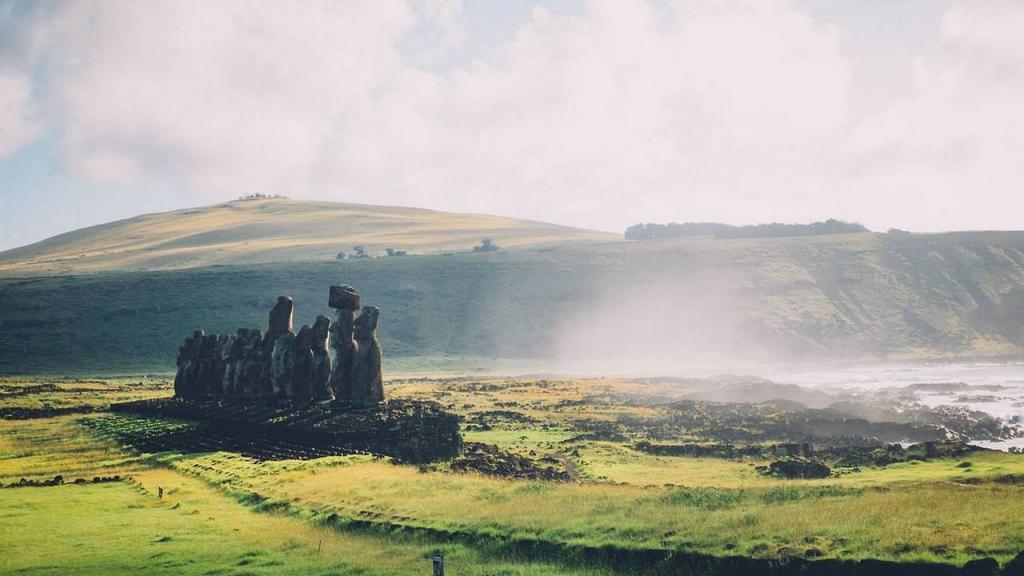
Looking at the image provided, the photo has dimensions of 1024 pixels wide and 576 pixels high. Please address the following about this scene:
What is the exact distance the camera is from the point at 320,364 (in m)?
51.3

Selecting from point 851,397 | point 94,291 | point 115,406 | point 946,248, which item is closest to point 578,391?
point 851,397

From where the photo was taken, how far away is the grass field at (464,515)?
874 inches

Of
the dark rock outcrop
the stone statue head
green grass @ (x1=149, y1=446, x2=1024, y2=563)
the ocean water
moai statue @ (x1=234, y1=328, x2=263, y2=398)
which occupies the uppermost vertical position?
the stone statue head

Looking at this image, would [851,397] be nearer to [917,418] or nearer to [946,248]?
[917,418]

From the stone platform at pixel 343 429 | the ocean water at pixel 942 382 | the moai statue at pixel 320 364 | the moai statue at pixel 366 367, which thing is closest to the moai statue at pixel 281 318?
the moai statue at pixel 320 364

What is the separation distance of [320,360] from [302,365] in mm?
1452

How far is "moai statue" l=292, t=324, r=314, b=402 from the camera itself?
51619 mm

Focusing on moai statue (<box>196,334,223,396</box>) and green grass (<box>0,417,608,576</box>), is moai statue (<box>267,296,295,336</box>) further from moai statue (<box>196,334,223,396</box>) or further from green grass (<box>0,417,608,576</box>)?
green grass (<box>0,417,608,576</box>)

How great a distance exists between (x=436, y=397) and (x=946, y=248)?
454 feet

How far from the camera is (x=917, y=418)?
63.3 meters

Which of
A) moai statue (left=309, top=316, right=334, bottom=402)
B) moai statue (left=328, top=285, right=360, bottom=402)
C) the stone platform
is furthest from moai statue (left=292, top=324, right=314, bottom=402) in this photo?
moai statue (left=328, top=285, right=360, bottom=402)

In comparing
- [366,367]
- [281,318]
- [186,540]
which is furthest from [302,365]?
[186,540]

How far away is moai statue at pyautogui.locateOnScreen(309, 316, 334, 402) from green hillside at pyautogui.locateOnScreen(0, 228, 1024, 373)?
2883 inches

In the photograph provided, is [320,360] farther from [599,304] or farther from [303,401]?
[599,304]
